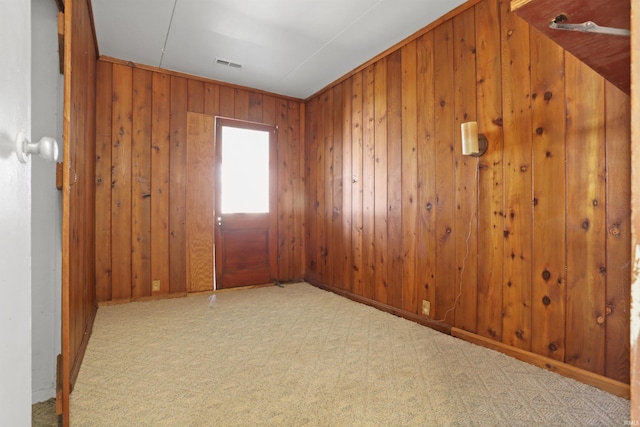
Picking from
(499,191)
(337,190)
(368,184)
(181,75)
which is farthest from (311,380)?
(181,75)

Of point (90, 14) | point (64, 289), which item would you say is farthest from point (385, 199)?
point (90, 14)

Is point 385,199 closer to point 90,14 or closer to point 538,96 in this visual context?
point 538,96

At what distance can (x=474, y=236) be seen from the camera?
238 centimetres

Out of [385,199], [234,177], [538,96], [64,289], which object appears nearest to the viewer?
[64,289]

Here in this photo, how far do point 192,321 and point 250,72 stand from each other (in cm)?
267

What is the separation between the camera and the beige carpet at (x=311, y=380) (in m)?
1.48

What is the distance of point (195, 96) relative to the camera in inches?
150

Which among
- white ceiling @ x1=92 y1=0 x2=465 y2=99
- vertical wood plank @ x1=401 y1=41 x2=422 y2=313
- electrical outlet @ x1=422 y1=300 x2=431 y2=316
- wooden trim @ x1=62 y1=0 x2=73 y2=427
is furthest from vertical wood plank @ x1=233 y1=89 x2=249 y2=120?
electrical outlet @ x1=422 y1=300 x2=431 y2=316

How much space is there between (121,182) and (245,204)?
136cm

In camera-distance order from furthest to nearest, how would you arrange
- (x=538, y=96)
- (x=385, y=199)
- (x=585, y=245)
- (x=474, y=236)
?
(x=385, y=199)
(x=474, y=236)
(x=538, y=96)
(x=585, y=245)

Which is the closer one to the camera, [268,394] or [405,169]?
[268,394]

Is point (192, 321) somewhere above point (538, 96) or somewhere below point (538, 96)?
below

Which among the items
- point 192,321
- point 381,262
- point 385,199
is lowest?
point 192,321

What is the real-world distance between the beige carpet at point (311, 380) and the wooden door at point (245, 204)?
1.28 metres
